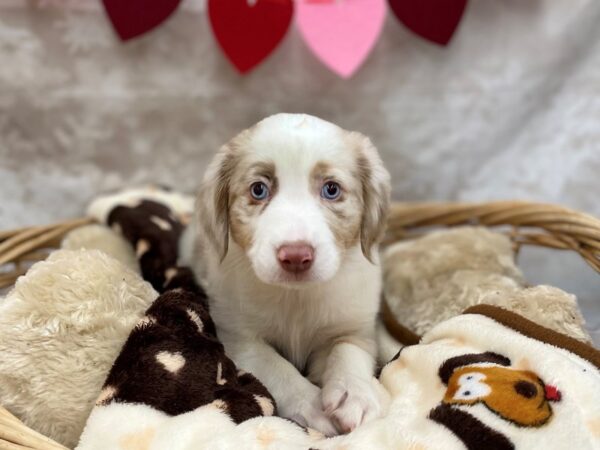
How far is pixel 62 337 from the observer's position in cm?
169

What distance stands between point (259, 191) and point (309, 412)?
0.61m

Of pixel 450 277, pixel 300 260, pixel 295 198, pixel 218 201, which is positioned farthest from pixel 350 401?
pixel 450 277

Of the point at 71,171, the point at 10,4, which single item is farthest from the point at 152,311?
the point at 10,4

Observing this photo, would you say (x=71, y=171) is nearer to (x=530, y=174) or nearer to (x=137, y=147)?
(x=137, y=147)

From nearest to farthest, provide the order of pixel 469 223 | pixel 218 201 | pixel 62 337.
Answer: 1. pixel 62 337
2. pixel 218 201
3. pixel 469 223

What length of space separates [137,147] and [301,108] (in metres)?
0.79

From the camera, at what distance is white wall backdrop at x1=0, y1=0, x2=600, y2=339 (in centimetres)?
289

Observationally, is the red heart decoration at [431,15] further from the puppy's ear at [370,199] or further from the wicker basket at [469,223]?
the puppy's ear at [370,199]

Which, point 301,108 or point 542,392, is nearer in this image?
point 542,392

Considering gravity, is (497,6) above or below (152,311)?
above

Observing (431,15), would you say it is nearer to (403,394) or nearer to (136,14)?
(136,14)

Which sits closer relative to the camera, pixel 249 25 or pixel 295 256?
pixel 295 256

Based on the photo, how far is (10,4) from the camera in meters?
2.79

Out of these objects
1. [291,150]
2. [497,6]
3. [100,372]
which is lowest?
[100,372]
